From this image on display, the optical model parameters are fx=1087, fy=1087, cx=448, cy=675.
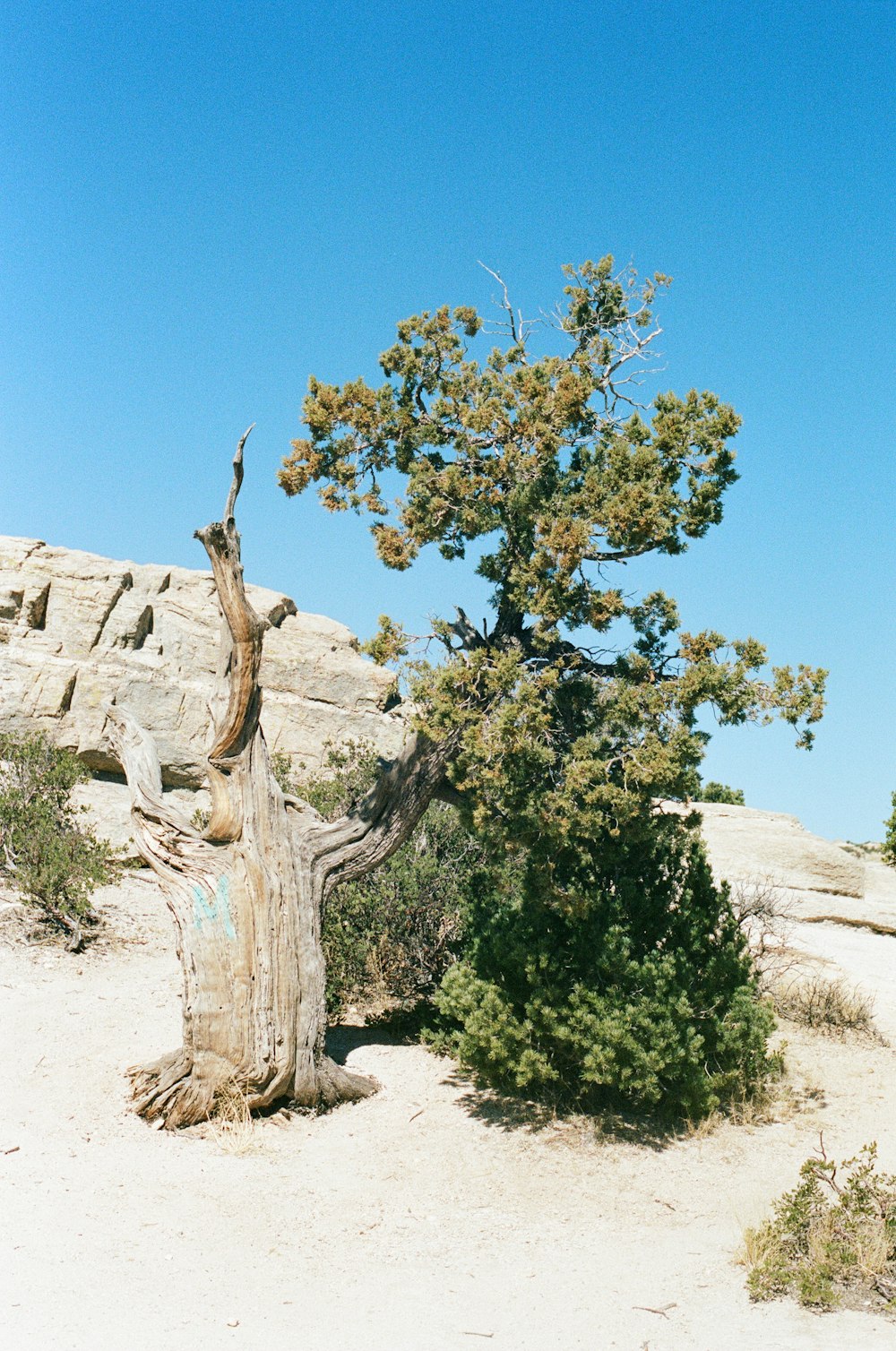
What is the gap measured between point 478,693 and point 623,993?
108 inches

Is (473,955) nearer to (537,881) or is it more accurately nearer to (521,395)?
(537,881)

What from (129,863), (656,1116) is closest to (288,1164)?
(656,1116)

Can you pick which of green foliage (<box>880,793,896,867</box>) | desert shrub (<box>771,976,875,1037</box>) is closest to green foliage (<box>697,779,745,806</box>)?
green foliage (<box>880,793,896,867</box>)

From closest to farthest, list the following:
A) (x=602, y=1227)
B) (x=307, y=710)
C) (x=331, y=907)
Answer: (x=602, y=1227) → (x=331, y=907) → (x=307, y=710)

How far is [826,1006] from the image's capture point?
488 inches

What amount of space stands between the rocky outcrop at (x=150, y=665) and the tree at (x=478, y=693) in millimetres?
9621

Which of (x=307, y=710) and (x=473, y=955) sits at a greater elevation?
(x=307, y=710)

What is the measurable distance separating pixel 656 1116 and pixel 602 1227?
6.50 feet

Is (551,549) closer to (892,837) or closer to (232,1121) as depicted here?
(232,1121)

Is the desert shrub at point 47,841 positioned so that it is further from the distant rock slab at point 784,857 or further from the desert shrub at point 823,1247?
the distant rock slab at point 784,857

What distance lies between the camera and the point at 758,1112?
9.43 m

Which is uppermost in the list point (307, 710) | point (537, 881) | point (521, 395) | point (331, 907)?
point (521, 395)

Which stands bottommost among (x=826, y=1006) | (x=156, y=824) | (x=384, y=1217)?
(x=384, y=1217)

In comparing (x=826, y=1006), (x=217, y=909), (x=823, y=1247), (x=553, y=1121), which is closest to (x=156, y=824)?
(x=217, y=909)
